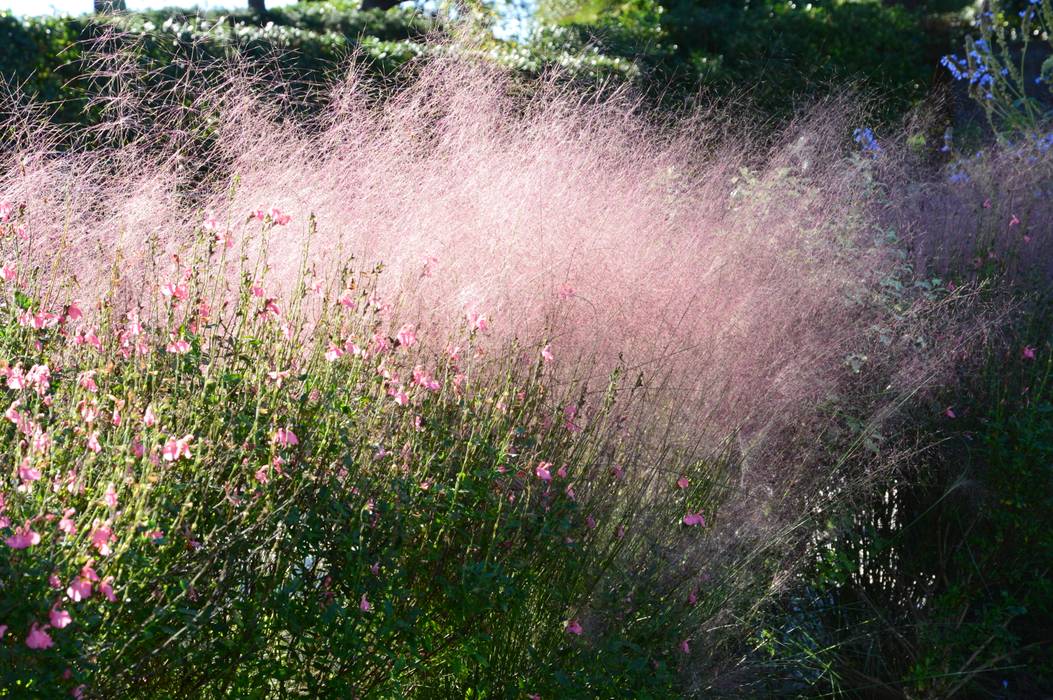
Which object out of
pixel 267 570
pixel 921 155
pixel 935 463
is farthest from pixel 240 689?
pixel 921 155

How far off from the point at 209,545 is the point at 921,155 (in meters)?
4.25

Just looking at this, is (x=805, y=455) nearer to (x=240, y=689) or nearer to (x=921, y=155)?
(x=240, y=689)

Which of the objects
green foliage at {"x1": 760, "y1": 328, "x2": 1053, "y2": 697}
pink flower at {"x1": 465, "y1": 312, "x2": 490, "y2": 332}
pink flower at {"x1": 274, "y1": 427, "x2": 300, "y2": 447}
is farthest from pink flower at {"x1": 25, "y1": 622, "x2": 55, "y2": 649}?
green foliage at {"x1": 760, "y1": 328, "x2": 1053, "y2": 697}

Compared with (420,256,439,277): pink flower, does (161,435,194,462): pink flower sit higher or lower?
higher

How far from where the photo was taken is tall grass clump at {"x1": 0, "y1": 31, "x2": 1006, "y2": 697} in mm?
1908

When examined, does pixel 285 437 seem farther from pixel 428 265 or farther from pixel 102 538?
pixel 428 265

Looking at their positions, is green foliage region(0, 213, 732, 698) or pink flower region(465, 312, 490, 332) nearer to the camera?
green foliage region(0, 213, 732, 698)

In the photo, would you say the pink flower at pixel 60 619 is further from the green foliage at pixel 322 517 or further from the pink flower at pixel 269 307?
the pink flower at pixel 269 307

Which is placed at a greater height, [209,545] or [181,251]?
[181,251]

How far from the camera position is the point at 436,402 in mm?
2391

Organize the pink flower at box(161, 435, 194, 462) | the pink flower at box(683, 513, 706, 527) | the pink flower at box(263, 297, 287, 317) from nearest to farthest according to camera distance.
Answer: the pink flower at box(161, 435, 194, 462) → the pink flower at box(263, 297, 287, 317) → the pink flower at box(683, 513, 706, 527)

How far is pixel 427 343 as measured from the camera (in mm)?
2635

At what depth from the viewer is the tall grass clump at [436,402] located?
1908 millimetres

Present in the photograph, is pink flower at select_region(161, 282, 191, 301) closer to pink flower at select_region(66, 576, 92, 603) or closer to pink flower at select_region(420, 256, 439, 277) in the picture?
pink flower at select_region(420, 256, 439, 277)
